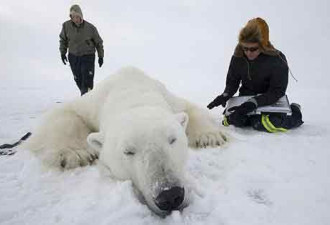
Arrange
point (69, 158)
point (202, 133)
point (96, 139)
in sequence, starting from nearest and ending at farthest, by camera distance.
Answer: point (96, 139) → point (69, 158) → point (202, 133)

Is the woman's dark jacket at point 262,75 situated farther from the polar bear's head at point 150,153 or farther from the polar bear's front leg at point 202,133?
the polar bear's head at point 150,153

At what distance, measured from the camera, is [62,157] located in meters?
2.66

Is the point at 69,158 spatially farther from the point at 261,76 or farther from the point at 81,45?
the point at 81,45

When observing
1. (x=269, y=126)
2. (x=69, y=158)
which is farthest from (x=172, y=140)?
(x=269, y=126)

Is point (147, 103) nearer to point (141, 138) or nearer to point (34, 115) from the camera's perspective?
point (141, 138)

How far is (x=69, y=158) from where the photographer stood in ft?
8.62

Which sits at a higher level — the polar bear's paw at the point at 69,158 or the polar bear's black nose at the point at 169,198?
the polar bear's black nose at the point at 169,198

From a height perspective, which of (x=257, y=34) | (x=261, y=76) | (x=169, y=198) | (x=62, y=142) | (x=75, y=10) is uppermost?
(x=257, y=34)

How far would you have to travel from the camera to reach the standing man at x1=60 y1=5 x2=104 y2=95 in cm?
618

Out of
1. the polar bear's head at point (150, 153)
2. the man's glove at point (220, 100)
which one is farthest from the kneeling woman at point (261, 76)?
the polar bear's head at point (150, 153)

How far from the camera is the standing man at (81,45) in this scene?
20.3ft

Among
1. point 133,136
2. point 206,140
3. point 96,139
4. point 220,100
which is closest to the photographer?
point 133,136

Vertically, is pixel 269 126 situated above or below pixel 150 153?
below

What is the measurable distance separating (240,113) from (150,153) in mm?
1886
